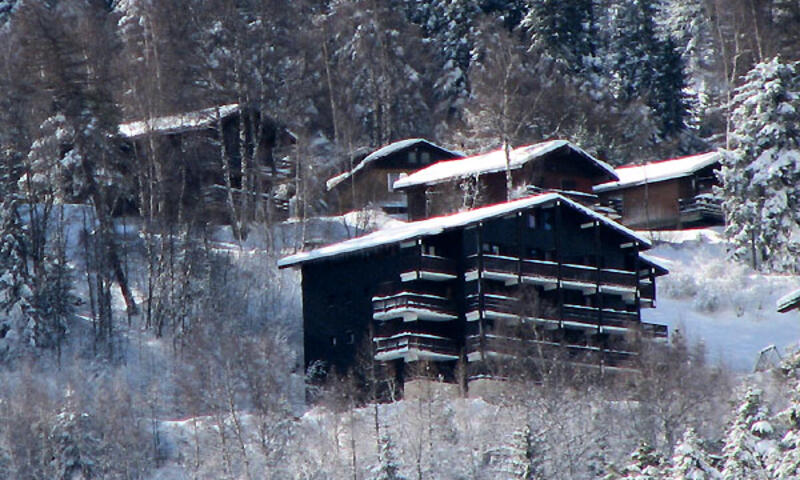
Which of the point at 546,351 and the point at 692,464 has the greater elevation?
the point at 546,351

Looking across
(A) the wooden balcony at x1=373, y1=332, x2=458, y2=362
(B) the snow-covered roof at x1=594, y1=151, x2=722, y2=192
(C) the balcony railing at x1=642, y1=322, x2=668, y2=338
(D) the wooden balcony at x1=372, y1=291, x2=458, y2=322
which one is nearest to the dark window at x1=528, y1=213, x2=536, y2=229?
(D) the wooden balcony at x1=372, y1=291, x2=458, y2=322

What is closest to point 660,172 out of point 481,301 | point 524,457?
point 481,301

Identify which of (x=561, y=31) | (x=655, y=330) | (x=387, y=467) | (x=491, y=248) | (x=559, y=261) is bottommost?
(x=387, y=467)

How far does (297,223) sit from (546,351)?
21.4 metres

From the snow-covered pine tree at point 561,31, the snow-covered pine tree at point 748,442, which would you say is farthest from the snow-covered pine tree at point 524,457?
the snow-covered pine tree at point 561,31

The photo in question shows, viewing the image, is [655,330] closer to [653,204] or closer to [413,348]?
[413,348]

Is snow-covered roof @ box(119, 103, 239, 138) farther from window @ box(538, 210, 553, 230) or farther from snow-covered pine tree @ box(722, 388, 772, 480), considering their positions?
snow-covered pine tree @ box(722, 388, 772, 480)

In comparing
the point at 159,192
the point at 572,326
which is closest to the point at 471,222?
the point at 572,326

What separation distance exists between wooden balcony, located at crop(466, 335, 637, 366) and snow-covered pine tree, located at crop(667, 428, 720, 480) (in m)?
12.7

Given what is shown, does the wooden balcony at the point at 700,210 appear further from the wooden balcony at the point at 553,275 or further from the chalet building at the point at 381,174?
the wooden balcony at the point at 553,275

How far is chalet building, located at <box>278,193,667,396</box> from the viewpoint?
55.2 metres

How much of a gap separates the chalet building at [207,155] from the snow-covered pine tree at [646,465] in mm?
24740

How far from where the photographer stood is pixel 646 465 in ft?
138

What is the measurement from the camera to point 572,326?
56875 mm
